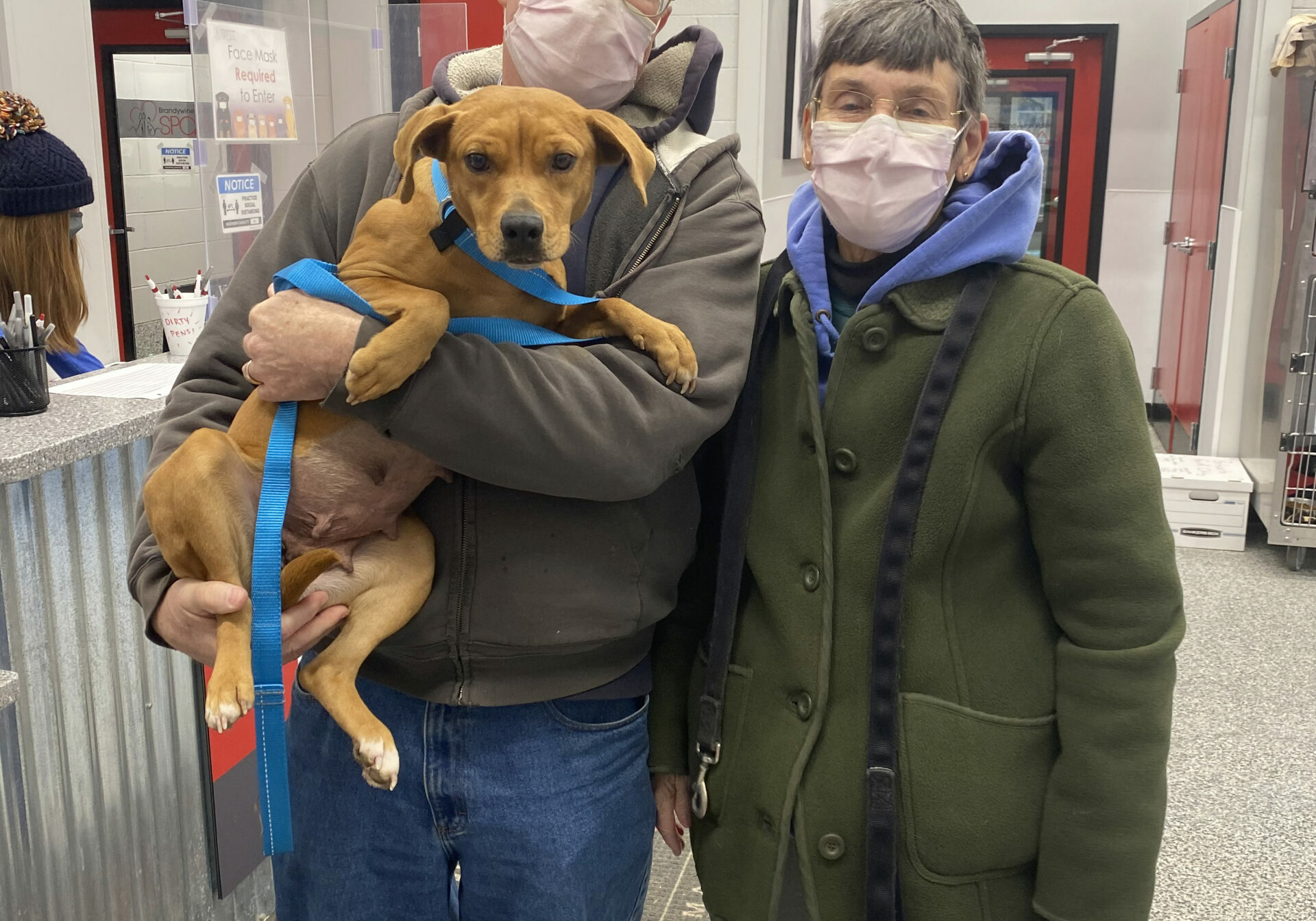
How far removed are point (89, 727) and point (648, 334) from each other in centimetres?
137

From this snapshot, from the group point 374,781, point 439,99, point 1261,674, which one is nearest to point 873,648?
point 374,781

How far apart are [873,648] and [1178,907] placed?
176 centimetres

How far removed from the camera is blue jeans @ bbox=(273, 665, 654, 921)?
124 cm

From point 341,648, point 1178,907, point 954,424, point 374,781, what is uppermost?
point 954,424

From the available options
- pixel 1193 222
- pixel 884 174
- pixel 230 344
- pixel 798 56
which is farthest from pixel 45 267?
pixel 1193 222

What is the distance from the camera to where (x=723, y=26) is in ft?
14.1

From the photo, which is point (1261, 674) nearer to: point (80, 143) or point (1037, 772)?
point (1037, 772)

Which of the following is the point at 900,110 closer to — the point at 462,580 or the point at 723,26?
the point at 462,580

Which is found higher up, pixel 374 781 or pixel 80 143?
pixel 80 143

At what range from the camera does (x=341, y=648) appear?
121 centimetres

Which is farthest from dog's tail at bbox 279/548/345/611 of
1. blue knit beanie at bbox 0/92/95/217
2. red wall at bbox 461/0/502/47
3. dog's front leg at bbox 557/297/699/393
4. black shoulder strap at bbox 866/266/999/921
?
red wall at bbox 461/0/502/47

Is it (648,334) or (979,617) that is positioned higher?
(648,334)

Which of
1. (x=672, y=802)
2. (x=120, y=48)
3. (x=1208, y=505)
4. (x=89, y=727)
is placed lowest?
(x=1208, y=505)

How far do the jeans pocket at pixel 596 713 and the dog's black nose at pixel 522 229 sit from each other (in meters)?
0.50
